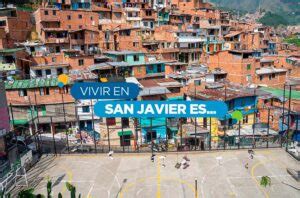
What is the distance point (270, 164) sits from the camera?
61.0 ft

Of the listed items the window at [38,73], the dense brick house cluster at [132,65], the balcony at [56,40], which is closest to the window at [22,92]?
the dense brick house cluster at [132,65]

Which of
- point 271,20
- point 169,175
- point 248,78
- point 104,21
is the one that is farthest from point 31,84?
point 271,20

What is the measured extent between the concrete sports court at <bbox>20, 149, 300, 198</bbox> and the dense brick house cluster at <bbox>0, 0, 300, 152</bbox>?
268 inches

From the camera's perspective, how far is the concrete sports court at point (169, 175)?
15.8 metres

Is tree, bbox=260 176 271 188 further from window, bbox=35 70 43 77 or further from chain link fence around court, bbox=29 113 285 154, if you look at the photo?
window, bbox=35 70 43 77

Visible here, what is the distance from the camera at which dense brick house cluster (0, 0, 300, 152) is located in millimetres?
37456

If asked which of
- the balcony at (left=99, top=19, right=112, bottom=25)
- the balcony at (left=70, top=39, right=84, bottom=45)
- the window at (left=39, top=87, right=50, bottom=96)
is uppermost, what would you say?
the balcony at (left=99, top=19, right=112, bottom=25)

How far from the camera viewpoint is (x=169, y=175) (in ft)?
57.8

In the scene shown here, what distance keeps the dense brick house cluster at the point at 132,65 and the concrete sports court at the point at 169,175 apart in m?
6.80

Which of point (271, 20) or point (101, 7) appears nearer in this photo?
point (101, 7)

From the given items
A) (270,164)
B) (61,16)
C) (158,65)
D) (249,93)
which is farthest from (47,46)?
(270,164)

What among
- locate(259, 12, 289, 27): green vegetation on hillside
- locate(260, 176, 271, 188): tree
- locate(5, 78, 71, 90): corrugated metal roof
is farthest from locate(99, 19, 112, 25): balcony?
locate(259, 12, 289, 27): green vegetation on hillside

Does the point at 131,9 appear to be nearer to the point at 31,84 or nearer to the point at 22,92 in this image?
the point at 31,84

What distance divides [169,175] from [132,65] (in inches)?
1263
